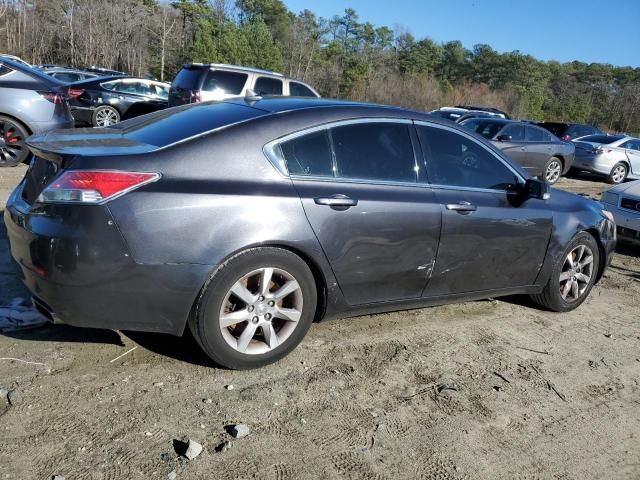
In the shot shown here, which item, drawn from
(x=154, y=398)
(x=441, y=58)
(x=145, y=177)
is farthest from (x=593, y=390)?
(x=441, y=58)

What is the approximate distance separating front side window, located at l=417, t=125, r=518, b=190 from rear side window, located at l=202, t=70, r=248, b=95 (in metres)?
8.36

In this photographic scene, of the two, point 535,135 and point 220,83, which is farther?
point 535,135

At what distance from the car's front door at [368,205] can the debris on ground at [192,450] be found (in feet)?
4.29

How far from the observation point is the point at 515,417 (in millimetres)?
3223

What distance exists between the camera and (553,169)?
14.1 metres

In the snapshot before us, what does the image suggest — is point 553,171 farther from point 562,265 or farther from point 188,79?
point 562,265

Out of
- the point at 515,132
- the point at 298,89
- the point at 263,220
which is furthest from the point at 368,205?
the point at 515,132

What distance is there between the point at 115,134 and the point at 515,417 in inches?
116

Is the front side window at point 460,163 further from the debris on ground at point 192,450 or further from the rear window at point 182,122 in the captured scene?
the debris on ground at point 192,450

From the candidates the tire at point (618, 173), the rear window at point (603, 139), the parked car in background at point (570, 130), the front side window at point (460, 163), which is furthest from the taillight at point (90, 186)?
the parked car in background at point (570, 130)

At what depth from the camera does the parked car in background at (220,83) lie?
11.5 m

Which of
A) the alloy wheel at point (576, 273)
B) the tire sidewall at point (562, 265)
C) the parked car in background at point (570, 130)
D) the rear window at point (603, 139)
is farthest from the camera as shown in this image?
the parked car in background at point (570, 130)

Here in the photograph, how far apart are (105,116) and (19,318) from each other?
1198 centimetres

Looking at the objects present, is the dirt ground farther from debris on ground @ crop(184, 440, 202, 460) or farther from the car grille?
the car grille
